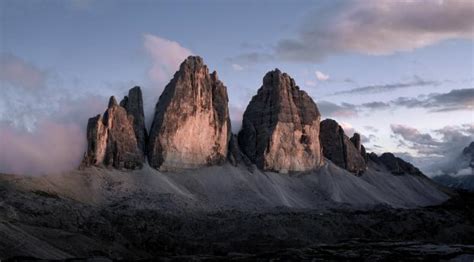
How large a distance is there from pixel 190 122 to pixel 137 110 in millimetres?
16440

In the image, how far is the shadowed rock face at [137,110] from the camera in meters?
169

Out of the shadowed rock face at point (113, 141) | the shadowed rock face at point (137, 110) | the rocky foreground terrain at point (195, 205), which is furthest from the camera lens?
the shadowed rock face at point (137, 110)

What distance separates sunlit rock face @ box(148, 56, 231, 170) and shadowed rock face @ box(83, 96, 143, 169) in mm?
9082

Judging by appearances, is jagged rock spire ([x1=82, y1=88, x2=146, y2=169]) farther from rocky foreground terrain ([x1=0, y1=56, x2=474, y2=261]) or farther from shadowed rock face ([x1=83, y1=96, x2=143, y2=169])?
rocky foreground terrain ([x1=0, y1=56, x2=474, y2=261])

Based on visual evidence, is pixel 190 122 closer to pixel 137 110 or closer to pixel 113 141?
pixel 137 110

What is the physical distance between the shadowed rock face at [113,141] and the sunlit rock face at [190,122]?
29.8 ft

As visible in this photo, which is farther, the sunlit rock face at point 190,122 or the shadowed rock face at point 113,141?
the sunlit rock face at point 190,122

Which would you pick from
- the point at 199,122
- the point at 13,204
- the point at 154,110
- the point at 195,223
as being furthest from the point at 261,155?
the point at 13,204

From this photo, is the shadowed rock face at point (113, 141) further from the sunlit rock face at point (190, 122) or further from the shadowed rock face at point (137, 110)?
the sunlit rock face at point (190, 122)

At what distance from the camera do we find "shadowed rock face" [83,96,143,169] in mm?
150000

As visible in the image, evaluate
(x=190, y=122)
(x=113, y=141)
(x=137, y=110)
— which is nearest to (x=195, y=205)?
(x=113, y=141)

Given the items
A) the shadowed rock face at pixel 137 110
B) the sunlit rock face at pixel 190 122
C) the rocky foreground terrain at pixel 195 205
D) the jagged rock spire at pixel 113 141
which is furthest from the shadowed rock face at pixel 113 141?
the sunlit rock face at pixel 190 122

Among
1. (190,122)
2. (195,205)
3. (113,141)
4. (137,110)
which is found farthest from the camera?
(190,122)

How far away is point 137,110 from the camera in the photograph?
17112 centimetres
